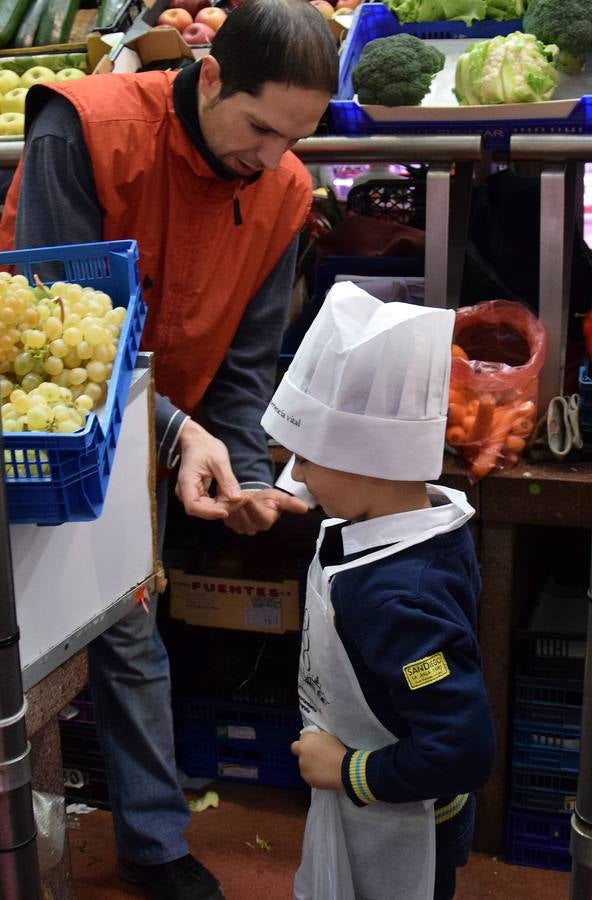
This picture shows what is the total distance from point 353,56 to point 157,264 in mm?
1221

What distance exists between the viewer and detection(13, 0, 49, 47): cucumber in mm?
4031

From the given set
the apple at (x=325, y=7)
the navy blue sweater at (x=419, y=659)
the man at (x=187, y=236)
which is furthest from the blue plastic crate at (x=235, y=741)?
the apple at (x=325, y=7)

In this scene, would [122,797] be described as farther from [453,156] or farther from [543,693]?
[453,156]

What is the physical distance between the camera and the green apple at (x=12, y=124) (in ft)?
10.7

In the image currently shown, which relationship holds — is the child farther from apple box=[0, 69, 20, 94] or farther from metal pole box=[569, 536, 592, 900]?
apple box=[0, 69, 20, 94]

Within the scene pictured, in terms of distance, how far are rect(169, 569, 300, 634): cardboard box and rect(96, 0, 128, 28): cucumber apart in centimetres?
201

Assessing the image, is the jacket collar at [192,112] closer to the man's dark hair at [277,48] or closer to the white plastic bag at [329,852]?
the man's dark hair at [277,48]

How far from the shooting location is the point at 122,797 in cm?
257

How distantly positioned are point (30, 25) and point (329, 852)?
3.26m

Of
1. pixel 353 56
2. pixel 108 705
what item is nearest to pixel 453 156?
pixel 353 56

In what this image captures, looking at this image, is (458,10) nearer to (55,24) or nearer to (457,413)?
(457,413)

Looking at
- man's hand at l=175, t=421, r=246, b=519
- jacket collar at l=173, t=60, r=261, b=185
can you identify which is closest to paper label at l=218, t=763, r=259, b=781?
man's hand at l=175, t=421, r=246, b=519

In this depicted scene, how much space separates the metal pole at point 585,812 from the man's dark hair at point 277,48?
1331 mm

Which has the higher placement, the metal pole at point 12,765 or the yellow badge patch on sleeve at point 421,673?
the metal pole at point 12,765
